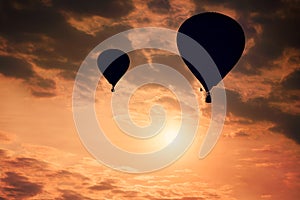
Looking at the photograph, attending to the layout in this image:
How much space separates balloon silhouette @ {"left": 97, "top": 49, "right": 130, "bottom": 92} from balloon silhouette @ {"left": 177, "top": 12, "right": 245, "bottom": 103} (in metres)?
12.0

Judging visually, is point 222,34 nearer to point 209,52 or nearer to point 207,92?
point 209,52

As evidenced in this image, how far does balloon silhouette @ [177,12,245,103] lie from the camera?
40.1 m

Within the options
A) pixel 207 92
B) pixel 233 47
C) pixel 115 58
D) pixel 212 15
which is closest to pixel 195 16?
pixel 212 15

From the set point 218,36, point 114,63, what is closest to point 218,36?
point 218,36

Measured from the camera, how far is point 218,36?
4050 cm

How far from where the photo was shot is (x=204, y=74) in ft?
128

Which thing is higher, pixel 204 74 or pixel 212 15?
pixel 212 15

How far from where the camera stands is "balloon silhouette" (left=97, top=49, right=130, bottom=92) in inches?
2024

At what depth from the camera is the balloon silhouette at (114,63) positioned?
51.4m

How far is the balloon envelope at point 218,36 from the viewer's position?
40.1 m

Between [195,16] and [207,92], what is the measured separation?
266 inches

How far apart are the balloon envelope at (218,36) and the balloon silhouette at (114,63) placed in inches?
474

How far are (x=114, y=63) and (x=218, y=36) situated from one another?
14.9 m

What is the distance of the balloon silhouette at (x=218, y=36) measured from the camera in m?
40.1
